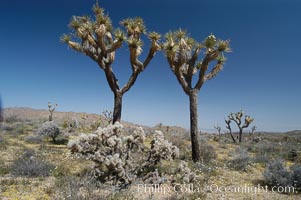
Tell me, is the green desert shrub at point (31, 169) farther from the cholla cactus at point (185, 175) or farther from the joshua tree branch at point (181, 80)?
the joshua tree branch at point (181, 80)

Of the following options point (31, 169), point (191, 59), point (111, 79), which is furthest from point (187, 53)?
point (31, 169)

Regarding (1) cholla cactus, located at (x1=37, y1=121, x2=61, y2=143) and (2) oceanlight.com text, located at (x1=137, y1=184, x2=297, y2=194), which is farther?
(1) cholla cactus, located at (x1=37, y1=121, x2=61, y2=143)

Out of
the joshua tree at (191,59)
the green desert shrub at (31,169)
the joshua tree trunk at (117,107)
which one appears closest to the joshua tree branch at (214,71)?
the joshua tree at (191,59)

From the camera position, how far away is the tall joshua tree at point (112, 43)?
1297 centimetres

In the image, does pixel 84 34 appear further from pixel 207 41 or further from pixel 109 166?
pixel 109 166

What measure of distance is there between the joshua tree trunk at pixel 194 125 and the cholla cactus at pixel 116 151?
137 inches

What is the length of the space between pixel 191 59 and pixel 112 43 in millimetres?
4002

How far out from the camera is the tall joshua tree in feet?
42.5

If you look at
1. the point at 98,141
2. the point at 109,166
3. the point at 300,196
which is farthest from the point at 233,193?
the point at 98,141

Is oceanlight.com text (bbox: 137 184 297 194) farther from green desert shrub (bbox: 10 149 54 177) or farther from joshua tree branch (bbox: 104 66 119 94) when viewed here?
joshua tree branch (bbox: 104 66 119 94)

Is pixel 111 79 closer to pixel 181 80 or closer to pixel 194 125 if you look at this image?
pixel 181 80

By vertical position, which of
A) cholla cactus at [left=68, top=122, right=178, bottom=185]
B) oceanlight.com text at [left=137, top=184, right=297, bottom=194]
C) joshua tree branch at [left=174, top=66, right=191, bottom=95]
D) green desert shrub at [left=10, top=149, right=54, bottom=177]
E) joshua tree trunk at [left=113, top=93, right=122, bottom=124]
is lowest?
oceanlight.com text at [left=137, top=184, right=297, bottom=194]

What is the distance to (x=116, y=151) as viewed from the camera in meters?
7.84

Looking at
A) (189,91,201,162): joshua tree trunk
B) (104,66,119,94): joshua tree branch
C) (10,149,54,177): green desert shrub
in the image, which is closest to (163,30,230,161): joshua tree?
(189,91,201,162): joshua tree trunk
